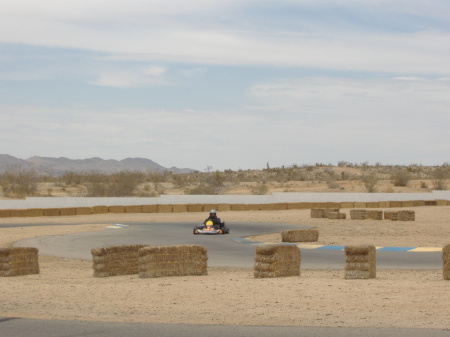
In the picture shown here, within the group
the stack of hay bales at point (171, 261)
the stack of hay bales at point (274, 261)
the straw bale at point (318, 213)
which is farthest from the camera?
the straw bale at point (318, 213)

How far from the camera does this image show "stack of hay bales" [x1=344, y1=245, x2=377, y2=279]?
1523 centimetres

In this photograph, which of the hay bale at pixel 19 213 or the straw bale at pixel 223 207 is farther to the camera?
the straw bale at pixel 223 207

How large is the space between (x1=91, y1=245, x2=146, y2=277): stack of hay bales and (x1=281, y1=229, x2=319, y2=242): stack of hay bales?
996 cm

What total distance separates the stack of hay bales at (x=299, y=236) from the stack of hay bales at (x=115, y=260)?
9.96m

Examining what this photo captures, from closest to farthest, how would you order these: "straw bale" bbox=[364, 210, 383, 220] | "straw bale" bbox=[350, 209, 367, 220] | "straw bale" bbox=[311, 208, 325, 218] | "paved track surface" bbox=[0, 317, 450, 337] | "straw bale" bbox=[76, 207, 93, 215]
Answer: "paved track surface" bbox=[0, 317, 450, 337], "straw bale" bbox=[364, 210, 383, 220], "straw bale" bbox=[350, 209, 367, 220], "straw bale" bbox=[311, 208, 325, 218], "straw bale" bbox=[76, 207, 93, 215]

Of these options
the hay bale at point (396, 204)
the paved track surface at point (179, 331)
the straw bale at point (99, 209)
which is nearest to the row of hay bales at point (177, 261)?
the paved track surface at point (179, 331)

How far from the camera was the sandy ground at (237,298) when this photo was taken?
1063cm

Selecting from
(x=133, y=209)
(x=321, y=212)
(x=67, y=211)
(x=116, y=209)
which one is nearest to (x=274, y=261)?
(x=321, y=212)

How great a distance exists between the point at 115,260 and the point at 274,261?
12.6ft

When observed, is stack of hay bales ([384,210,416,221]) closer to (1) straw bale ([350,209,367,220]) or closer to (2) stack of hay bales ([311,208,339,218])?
(1) straw bale ([350,209,367,220])

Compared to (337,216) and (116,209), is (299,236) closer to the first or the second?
(337,216)

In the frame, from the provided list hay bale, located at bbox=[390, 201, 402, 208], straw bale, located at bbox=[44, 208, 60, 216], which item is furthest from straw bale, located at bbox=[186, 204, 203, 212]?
hay bale, located at bbox=[390, 201, 402, 208]

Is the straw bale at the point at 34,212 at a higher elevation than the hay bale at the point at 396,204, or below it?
below

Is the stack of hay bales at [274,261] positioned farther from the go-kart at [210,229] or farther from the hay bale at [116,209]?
the hay bale at [116,209]
